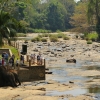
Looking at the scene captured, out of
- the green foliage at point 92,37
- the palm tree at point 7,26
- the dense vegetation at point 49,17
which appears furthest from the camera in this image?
the green foliage at point 92,37

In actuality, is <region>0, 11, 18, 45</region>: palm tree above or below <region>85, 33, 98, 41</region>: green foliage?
above

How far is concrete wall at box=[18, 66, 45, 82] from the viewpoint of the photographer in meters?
29.5

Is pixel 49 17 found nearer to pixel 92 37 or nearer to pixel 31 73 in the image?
pixel 92 37

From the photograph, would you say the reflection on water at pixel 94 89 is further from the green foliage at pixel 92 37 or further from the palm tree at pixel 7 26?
the green foliage at pixel 92 37

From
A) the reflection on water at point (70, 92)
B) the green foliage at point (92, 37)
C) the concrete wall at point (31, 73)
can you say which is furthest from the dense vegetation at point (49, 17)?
the reflection on water at point (70, 92)

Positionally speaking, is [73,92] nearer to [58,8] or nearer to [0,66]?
[0,66]

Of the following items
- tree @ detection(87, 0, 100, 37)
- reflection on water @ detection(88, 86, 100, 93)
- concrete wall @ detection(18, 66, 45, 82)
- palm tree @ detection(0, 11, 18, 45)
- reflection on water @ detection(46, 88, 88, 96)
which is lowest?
reflection on water @ detection(88, 86, 100, 93)

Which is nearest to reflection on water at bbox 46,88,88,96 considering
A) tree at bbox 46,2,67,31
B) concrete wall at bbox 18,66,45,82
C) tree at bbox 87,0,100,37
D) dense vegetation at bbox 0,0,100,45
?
concrete wall at bbox 18,66,45,82

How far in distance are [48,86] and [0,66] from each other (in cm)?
368

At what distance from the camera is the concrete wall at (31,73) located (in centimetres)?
2953

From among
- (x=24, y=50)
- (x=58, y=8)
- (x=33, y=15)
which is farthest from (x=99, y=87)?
(x=58, y=8)

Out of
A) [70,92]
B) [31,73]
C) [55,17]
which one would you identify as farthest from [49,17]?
[70,92]

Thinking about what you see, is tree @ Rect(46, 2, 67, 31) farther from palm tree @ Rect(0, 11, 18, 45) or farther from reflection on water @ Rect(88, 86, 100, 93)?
reflection on water @ Rect(88, 86, 100, 93)

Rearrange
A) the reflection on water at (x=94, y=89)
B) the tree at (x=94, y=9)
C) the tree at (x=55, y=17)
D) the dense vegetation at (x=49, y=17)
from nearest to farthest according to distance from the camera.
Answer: the reflection on water at (x=94, y=89), the dense vegetation at (x=49, y=17), the tree at (x=94, y=9), the tree at (x=55, y=17)
